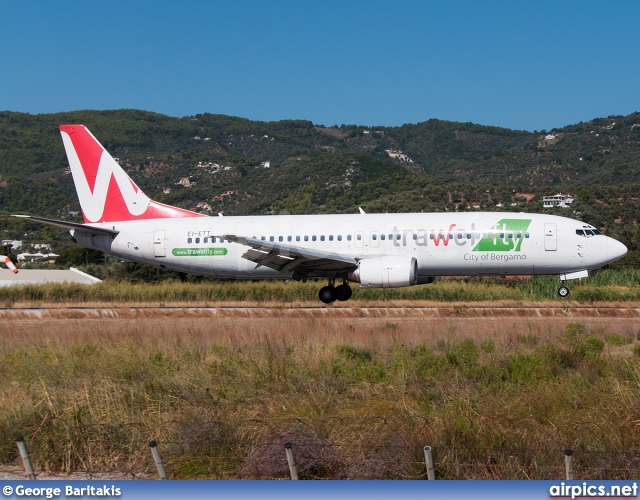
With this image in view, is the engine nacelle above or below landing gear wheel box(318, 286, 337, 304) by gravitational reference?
above

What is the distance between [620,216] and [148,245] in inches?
1889

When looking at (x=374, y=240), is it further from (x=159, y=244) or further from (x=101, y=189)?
(x=101, y=189)

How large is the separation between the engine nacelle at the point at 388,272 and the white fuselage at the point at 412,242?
5.48 feet

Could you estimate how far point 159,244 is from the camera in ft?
98.8

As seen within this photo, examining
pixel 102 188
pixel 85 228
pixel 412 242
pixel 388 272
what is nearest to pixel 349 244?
pixel 412 242

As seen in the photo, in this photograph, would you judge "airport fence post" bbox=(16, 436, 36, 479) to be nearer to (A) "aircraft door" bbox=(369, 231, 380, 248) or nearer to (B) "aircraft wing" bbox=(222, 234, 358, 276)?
(B) "aircraft wing" bbox=(222, 234, 358, 276)

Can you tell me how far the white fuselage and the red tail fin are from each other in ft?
4.62

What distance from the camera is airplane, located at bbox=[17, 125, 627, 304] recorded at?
27.1 metres

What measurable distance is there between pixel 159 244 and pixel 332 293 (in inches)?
284

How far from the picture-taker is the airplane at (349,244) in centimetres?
2712

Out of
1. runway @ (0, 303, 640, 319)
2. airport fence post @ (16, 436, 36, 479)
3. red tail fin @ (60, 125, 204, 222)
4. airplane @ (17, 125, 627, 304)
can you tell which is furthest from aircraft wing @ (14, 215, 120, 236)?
airport fence post @ (16, 436, 36, 479)

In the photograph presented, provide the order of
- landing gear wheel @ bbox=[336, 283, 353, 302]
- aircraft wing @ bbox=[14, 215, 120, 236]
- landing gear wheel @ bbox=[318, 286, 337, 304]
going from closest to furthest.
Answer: aircraft wing @ bbox=[14, 215, 120, 236] → landing gear wheel @ bbox=[318, 286, 337, 304] → landing gear wheel @ bbox=[336, 283, 353, 302]

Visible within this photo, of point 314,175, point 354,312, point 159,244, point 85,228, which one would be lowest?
point 354,312

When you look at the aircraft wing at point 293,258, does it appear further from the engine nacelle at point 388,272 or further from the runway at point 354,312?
the runway at point 354,312
